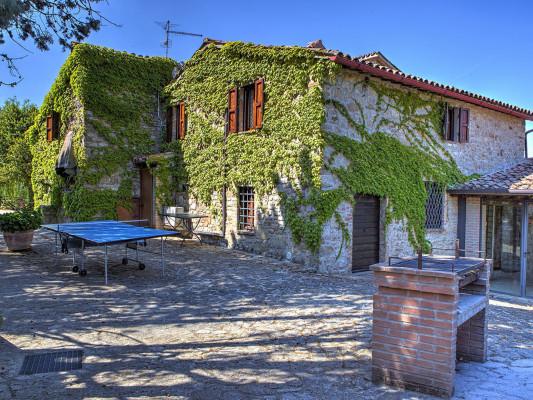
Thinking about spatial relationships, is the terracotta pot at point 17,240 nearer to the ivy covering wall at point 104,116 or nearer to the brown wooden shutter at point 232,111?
the ivy covering wall at point 104,116

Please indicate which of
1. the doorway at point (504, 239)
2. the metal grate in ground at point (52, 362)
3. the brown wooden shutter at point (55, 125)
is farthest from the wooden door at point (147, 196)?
the doorway at point (504, 239)

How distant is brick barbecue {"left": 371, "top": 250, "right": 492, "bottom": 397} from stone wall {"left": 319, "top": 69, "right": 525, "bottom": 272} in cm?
617

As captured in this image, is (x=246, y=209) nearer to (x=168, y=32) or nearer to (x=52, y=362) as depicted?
(x=52, y=362)

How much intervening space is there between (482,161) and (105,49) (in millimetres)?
13904

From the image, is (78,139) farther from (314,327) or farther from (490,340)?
(490,340)

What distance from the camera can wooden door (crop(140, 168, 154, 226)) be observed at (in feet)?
50.5

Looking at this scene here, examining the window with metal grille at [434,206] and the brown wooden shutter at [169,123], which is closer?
the window with metal grille at [434,206]

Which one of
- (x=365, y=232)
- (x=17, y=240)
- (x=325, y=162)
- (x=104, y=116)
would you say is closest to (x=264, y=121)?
(x=325, y=162)

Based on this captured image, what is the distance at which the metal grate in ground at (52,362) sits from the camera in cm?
390

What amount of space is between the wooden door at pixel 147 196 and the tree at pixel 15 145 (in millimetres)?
9192

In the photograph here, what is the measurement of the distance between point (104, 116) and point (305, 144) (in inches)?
336

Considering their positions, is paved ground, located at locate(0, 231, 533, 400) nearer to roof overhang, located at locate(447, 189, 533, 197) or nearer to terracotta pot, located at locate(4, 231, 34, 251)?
terracotta pot, located at locate(4, 231, 34, 251)

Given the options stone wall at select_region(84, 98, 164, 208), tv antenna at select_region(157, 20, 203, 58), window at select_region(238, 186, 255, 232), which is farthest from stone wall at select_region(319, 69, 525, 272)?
tv antenna at select_region(157, 20, 203, 58)

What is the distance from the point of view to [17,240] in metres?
10.6
